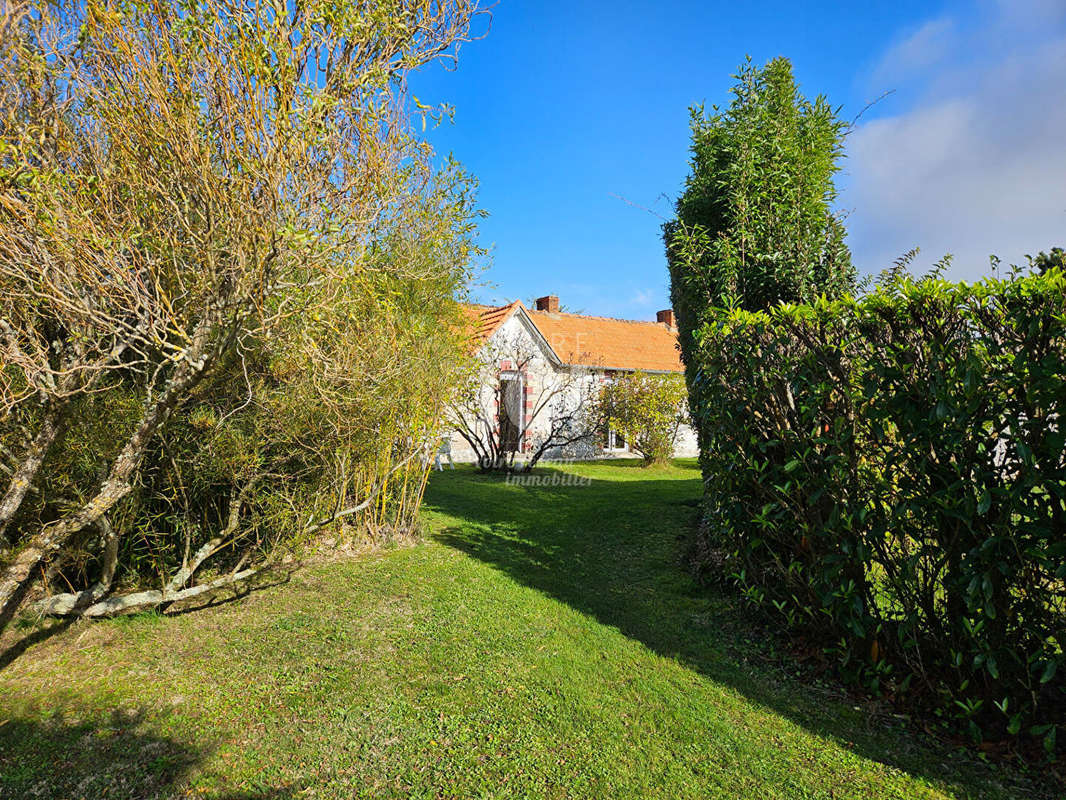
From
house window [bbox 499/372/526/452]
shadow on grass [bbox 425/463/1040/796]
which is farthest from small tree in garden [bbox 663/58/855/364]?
house window [bbox 499/372/526/452]

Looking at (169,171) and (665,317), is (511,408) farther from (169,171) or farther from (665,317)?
(169,171)

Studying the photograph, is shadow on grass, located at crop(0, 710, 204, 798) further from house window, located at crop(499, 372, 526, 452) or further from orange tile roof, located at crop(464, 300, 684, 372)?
orange tile roof, located at crop(464, 300, 684, 372)

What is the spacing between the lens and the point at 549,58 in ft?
20.2

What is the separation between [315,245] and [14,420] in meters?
2.38

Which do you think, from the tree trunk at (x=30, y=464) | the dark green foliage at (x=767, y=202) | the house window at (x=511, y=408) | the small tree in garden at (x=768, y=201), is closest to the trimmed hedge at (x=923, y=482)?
the dark green foliage at (x=767, y=202)

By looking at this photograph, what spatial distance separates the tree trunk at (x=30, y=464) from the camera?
10.7 ft

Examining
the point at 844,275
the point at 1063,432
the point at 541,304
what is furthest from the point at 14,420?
the point at 541,304

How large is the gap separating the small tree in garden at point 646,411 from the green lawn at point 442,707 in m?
10.7

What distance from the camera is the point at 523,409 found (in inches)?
622

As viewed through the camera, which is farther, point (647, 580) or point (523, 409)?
point (523, 409)

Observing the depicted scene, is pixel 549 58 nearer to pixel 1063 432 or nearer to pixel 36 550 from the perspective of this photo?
pixel 1063 432

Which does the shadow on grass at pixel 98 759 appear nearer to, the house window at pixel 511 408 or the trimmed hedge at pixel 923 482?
the trimmed hedge at pixel 923 482

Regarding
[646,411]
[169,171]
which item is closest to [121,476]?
[169,171]

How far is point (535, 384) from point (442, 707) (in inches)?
548
